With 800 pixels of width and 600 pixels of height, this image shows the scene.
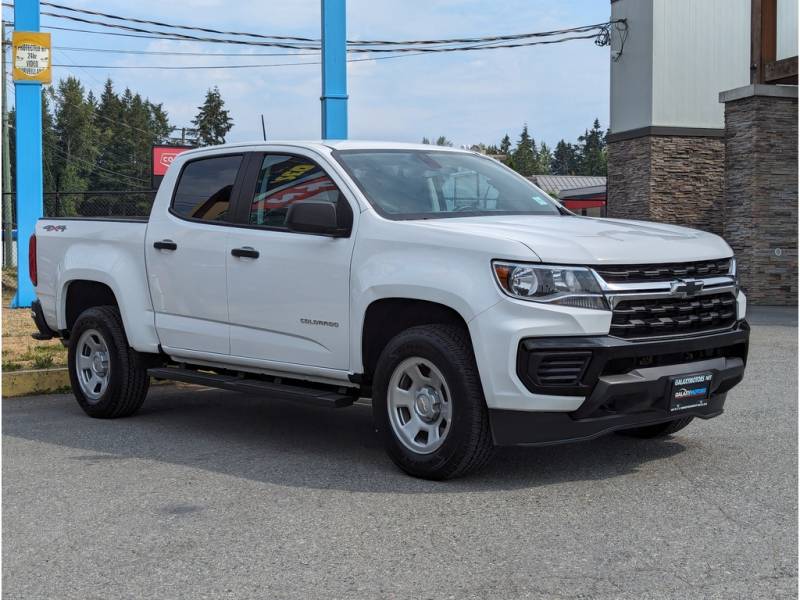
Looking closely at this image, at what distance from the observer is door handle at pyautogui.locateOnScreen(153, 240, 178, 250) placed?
7.56 m

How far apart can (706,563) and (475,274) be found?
196 cm

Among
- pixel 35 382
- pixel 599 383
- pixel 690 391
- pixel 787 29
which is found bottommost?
pixel 35 382

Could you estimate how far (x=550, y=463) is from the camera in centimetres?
636

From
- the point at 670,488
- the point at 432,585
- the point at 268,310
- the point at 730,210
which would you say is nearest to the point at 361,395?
the point at 268,310

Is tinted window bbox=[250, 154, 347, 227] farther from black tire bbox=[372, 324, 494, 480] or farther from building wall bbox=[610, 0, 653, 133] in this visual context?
building wall bbox=[610, 0, 653, 133]

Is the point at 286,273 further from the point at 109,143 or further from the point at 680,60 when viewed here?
the point at 109,143

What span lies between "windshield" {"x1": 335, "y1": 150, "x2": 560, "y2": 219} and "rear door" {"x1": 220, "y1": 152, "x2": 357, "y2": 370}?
0.23 metres

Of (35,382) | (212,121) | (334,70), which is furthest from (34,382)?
(212,121)

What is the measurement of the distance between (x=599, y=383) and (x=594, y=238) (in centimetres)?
82

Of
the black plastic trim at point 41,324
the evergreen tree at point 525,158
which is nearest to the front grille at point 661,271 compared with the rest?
the black plastic trim at point 41,324

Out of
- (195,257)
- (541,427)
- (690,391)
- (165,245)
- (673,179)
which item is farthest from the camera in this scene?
(673,179)

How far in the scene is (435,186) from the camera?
A: 271 inches

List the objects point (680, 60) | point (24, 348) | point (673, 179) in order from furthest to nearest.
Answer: point (680, 60), point (673, 179), point (24, 348)

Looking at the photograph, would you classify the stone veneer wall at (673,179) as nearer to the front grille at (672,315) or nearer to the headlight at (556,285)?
the front grille at (672,315)
